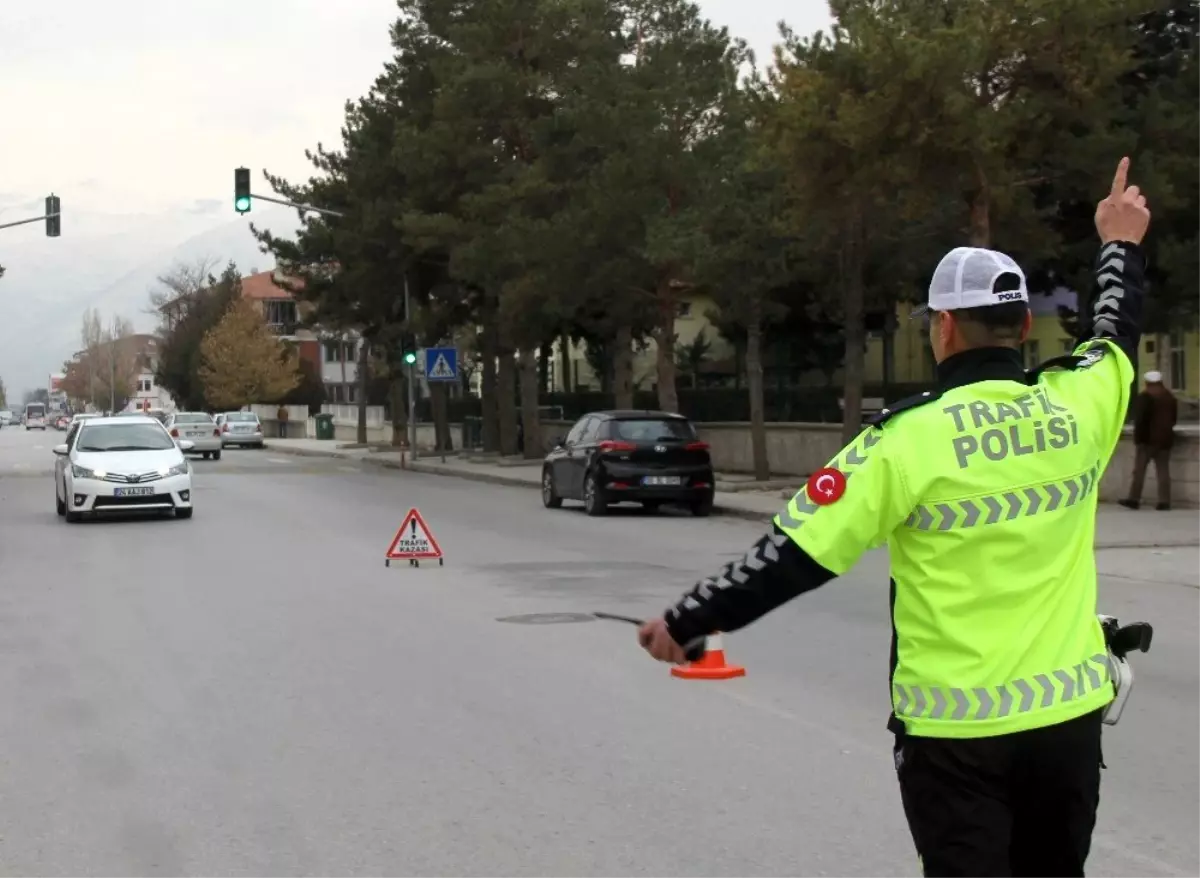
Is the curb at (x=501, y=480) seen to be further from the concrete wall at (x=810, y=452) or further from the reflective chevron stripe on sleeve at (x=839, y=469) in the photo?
the reflective chevron stripe on sleeve at (x=839, y=469)

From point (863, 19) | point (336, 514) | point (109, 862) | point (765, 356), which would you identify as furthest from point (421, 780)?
point (765, 356)

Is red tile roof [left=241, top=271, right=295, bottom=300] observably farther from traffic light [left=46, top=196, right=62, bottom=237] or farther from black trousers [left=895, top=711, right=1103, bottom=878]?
black trousers [left=895, top=711, right=1103, bottom=878]

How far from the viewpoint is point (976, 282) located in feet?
11.1

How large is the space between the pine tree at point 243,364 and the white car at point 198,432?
39911 millimetres

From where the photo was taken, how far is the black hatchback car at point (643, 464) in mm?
24125

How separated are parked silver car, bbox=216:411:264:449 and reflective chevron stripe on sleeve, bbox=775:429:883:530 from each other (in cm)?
6652

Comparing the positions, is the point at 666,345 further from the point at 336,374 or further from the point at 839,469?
the point at 336,374

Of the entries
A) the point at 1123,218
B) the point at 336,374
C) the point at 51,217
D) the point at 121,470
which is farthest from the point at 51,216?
the point at 336,374

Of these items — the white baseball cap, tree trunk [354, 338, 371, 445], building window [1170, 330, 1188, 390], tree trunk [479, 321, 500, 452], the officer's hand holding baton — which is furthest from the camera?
tree trunk [354, 338, 371, 445]

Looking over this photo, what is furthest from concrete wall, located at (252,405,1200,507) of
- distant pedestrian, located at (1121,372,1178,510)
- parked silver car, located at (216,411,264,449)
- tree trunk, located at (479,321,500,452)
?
parked silver car, located at (216,411,264,449)

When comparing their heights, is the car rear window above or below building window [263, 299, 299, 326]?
below

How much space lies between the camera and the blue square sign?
4134 centimetres

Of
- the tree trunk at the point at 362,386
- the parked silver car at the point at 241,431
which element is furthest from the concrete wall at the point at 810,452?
the parked silver car at the point at 241,431

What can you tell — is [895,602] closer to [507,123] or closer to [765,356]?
[507,123]
